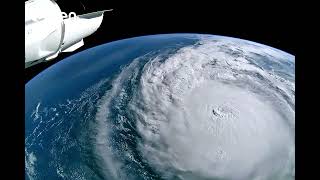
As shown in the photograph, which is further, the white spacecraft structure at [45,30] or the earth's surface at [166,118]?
the earth's surface at [166,118]

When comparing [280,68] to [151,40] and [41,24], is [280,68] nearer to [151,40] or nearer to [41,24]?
[151,40]

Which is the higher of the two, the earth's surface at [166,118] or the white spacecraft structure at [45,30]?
the white spacecraft structure at [45,30]

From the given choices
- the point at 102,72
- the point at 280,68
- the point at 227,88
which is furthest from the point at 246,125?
the point at 102,72

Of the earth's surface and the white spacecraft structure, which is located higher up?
the white spacecraft structure

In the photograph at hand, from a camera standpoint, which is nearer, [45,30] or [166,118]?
[45,30]

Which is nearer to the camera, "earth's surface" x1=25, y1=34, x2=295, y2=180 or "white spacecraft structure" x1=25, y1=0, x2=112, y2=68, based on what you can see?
"white spacecraft structure" x1=25, y1=0, x2=112, y2=68
